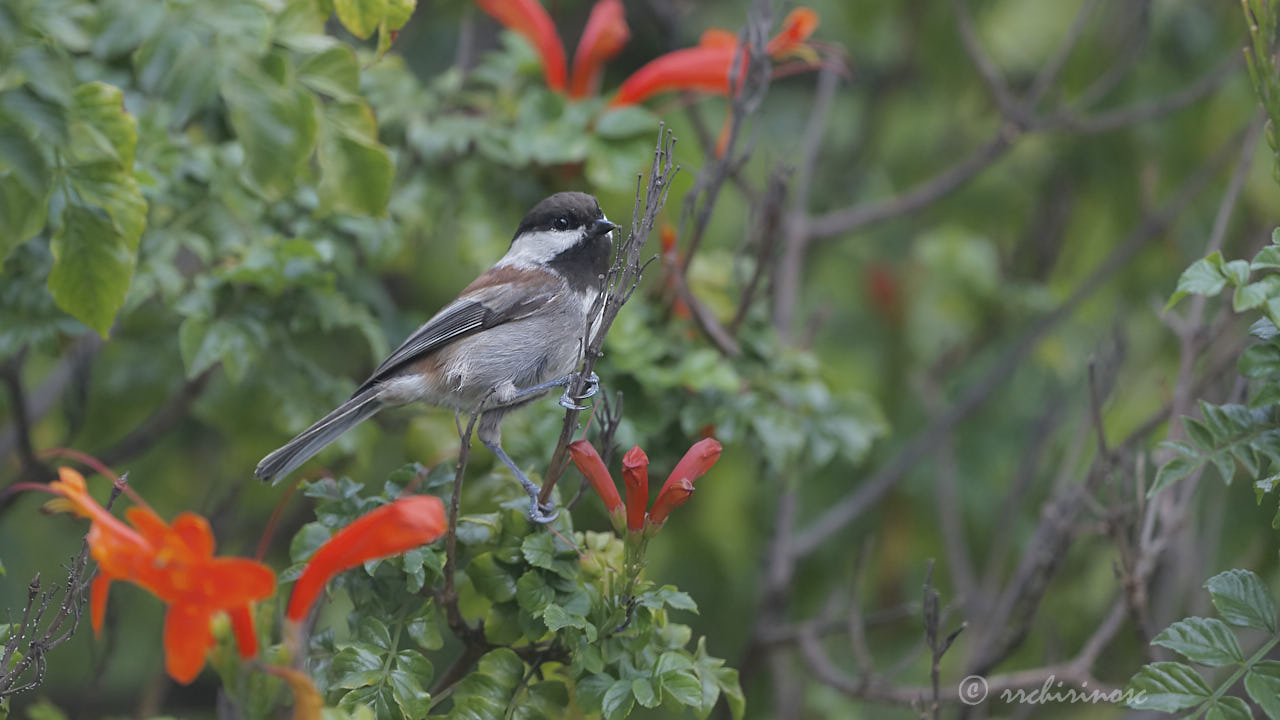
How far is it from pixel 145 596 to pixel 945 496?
13.6 ft

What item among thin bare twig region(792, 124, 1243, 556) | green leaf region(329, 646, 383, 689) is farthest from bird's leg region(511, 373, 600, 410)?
thin bare twig region(792, 124, 1243, 556)

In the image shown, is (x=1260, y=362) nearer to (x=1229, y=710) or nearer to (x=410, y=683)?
(x=1229, y=710)

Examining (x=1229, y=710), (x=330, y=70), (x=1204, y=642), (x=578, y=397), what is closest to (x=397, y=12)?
(x=330, y=70)

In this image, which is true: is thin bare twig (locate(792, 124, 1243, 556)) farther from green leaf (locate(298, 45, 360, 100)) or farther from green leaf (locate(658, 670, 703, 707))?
green leaf (locate(298, 45, 360, 100))

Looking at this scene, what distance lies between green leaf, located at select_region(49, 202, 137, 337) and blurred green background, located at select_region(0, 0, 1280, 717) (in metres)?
0.41

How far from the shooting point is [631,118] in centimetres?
427

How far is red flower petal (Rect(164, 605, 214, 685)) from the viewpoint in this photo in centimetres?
213

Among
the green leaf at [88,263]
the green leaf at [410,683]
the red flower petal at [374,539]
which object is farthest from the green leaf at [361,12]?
the green leaf at [410,683]

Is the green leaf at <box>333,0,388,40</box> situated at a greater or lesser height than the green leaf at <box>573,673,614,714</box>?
greater

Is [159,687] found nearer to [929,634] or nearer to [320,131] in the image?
[320,131]

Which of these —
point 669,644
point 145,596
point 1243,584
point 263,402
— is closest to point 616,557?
point 669,644

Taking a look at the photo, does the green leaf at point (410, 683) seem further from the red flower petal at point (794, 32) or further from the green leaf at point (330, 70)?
the red flower petal at point (794, 32)

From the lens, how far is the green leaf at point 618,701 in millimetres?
2512

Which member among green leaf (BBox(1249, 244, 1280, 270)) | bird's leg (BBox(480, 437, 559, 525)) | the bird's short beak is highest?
green leaf (BBox(1249, 244, 1280, 270))
